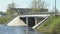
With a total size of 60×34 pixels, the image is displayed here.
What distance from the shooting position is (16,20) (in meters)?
87.7

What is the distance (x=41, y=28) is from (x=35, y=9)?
4904 centimetres

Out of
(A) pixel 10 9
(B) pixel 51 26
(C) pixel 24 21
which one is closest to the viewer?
(B) pixel 51 26

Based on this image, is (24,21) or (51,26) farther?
(24,21)

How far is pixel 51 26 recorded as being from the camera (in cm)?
5675

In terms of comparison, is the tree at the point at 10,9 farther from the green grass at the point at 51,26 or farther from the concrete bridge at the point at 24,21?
the green grass at the point at 51,26

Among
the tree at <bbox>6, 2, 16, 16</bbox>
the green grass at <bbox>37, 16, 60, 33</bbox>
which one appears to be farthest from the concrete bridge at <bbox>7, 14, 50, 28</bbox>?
the tree at <bbox>6, 2, 16, 16</bbox>

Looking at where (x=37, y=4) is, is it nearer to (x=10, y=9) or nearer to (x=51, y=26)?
(x=10, y=9)

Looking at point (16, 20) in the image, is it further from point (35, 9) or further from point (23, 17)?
point (35, 9)

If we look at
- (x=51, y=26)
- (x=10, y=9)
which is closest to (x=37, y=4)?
(x=10, y=9)

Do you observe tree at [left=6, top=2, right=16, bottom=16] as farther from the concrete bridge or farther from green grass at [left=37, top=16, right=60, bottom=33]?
green grass at [left=37, top=16, right=60, bottom=33]

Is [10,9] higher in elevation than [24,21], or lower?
higher

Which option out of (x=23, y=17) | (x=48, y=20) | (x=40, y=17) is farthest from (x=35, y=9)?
(x=48, y=20)

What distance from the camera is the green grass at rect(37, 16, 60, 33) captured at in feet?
181

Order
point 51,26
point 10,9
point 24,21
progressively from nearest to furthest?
point 51,26, point 24,21, point 10,9
